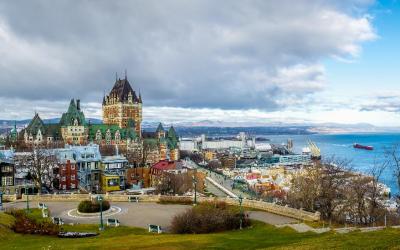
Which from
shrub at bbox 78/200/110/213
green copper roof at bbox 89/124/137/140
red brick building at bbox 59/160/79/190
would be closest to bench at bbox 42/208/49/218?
shrub at bbox 78/200/110/213

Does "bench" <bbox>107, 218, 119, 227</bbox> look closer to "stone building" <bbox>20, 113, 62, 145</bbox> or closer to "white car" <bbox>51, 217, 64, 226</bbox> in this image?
"white car" <bbox>51, 217, 64, 226</bbox>

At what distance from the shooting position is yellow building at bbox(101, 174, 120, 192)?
6988 cm

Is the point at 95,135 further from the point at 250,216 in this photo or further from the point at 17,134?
the point at 250,216

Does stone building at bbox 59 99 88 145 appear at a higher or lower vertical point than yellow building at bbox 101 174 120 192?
higher

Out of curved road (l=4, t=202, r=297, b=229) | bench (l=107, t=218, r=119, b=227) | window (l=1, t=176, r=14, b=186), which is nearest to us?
bench (l=107, t=218, r=119, b=227)

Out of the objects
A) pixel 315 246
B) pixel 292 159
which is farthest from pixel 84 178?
pixel 292 159

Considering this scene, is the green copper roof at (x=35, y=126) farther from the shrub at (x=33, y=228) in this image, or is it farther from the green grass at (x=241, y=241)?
the green grass at (x=241, y=241)

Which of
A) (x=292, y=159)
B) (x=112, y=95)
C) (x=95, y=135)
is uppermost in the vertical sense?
(x=112, y=95)

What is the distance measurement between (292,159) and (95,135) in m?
93.4

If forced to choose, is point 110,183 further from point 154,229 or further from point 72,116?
point 72,116

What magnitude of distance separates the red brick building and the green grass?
3909 cm

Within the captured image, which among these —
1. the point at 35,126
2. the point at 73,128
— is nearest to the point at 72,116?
the point at 73,128

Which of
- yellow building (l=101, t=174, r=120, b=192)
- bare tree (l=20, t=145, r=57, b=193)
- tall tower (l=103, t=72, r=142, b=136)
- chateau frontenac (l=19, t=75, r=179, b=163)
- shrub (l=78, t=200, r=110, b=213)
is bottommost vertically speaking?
yellow building (l=101, t=174, r=120, b=192)

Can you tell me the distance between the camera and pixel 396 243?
17625 mm
